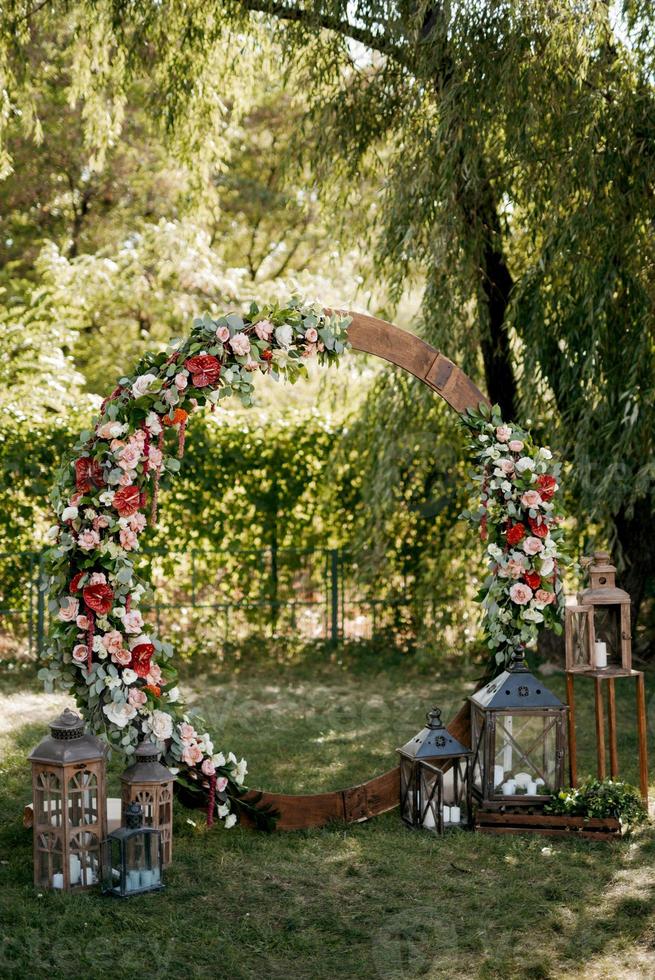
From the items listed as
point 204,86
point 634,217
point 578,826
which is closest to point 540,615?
point 578,826

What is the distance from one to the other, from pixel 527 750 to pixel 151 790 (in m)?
1.67

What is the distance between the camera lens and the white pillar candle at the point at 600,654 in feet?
A: 15.2

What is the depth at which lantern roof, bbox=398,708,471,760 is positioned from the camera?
4.42 m

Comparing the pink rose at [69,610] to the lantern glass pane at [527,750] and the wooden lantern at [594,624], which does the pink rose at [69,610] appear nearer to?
the lantern glass pane at [527,750]

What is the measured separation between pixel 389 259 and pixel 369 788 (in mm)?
3636

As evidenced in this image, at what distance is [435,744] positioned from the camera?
14.6 feet

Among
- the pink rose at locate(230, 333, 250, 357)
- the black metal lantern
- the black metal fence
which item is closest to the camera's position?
the black metal lantern

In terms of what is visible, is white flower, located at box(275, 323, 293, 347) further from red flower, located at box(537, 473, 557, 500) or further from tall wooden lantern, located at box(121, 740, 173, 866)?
tall wooden lantern, located at box(121, 740, 173, 866)

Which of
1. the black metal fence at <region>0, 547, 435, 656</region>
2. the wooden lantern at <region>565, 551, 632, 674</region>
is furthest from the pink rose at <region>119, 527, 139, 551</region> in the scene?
the black metal fence at <region>0, 547, 435, 656</region>

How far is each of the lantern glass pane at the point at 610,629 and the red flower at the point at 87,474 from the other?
2371 millimetres

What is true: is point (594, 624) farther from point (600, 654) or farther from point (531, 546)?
point (531, 546)

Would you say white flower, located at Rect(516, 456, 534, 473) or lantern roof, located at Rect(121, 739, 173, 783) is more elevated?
white flower, located at Rect(516, 456, 534, 473)

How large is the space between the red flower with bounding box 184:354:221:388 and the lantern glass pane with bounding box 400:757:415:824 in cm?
187

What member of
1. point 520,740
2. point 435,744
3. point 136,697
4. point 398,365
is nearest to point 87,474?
point 136,697
